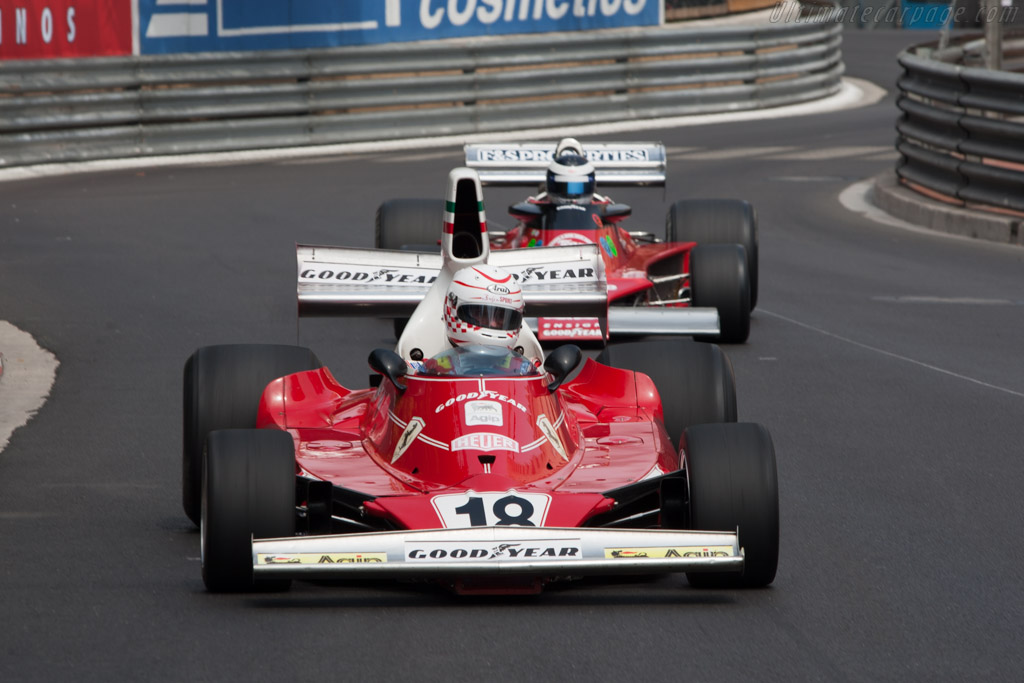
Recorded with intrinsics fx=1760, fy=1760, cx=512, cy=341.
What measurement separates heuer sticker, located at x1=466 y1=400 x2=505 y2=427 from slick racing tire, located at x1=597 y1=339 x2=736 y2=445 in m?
1.18

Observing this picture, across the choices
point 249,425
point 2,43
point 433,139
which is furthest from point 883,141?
point 249,425

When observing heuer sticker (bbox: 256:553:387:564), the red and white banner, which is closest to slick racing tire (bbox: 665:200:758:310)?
Result: heuer sticker (bbox: 256:553:387:564)

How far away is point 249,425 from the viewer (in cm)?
785

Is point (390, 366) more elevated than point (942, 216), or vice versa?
point (390, 366)

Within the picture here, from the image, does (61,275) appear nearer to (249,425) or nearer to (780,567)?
(249,425)

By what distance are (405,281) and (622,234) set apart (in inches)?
188

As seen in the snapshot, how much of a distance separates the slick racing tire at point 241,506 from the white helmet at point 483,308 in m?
1.25

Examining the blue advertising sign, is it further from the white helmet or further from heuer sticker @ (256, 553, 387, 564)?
heuer sticker @ (256, 553, 387, 564)

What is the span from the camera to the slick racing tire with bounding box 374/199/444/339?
13922 mm

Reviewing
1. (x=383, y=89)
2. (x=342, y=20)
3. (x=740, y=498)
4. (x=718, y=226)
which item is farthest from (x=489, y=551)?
(x=342, y=20)

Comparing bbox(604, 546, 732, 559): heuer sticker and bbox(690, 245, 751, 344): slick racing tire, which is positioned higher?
bbox(604, 546, 732, 559): heuer sticker

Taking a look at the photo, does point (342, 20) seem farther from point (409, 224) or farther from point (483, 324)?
point (483, 324)

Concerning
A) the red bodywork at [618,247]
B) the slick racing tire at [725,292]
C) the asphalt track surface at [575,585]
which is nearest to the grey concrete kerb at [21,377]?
the asphalt track surface at [575,585]

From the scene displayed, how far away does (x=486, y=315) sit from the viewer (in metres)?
7.53
